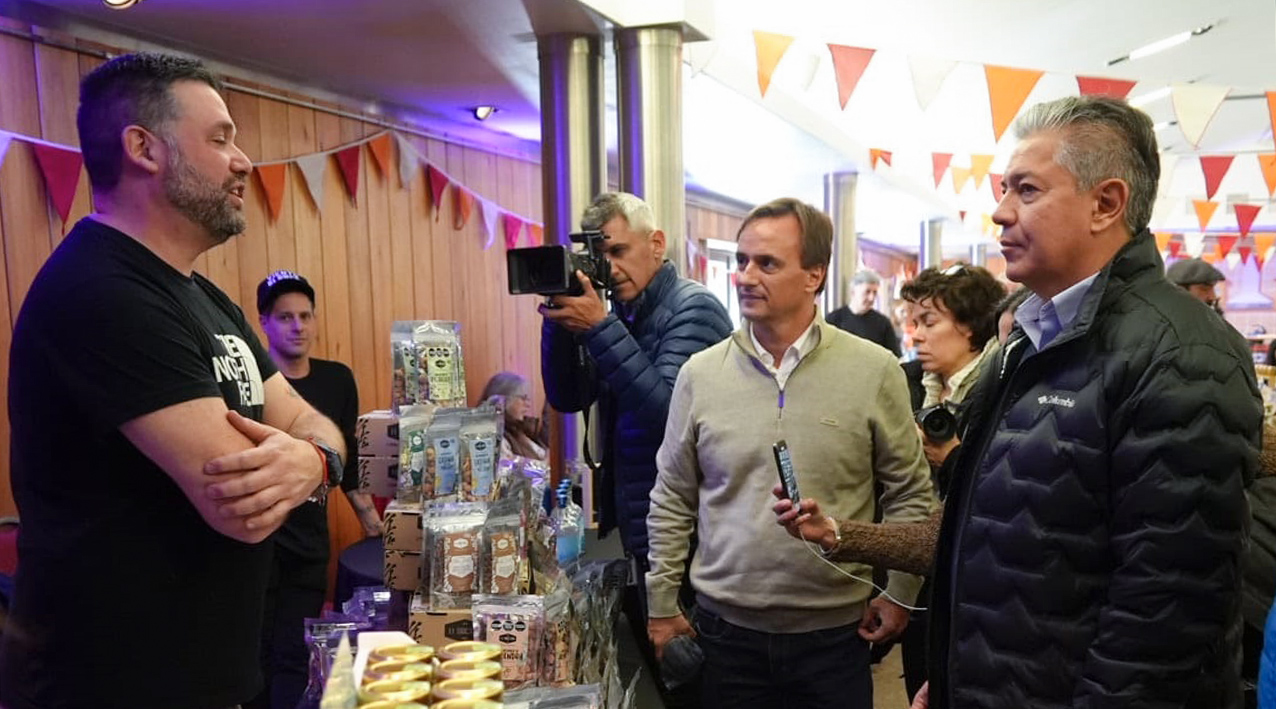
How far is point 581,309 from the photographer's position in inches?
68.5

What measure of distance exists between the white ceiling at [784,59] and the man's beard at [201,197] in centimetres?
115

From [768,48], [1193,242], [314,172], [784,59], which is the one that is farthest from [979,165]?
[1193,242]

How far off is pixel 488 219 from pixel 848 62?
2.11m

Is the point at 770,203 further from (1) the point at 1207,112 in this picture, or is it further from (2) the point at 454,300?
(1) the point at 1207,112

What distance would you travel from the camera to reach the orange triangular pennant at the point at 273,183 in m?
3.14

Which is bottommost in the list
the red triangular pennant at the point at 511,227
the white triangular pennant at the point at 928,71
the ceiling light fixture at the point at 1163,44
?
the red triangular pennant at the point at 511,227

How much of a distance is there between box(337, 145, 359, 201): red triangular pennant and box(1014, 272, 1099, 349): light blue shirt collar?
310 centimetres

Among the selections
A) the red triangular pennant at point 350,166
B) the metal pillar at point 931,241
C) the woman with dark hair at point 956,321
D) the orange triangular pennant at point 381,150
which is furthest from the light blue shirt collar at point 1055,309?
the metal pillar at point 931,241

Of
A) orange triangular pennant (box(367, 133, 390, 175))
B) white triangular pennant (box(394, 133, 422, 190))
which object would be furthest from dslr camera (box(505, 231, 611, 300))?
white triangular pennant (box(394, 133, 422, 190))

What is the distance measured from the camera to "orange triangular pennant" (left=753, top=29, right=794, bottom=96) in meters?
3.32

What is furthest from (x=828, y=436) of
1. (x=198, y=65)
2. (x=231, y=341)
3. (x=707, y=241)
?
(x=707, y=241)

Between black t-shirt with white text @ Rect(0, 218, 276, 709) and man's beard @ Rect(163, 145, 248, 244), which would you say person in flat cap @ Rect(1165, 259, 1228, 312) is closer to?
man's beard @ Rect(163, 145, 248, 244)

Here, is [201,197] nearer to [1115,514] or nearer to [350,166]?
[1115,514]

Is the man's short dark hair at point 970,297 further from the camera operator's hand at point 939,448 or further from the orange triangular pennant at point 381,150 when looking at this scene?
the orange triangular pennant at point 381,150
